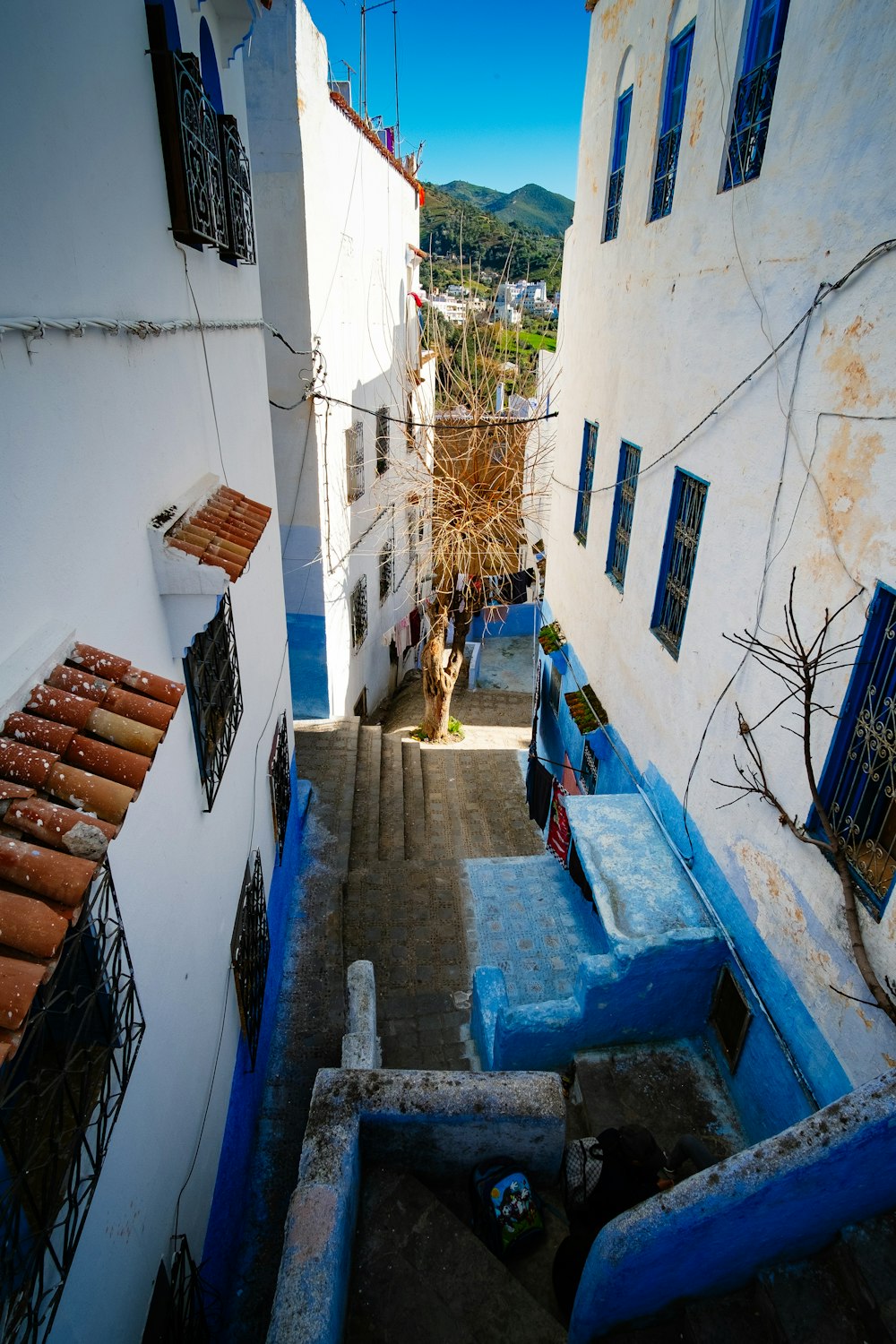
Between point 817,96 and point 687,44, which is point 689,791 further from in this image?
point 687,44

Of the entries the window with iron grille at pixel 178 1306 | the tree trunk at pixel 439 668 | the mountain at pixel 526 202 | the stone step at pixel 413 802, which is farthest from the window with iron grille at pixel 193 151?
the mountain at pixel 526 202

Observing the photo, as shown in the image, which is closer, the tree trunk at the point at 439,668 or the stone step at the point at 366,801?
the stone step at the point at 366,801

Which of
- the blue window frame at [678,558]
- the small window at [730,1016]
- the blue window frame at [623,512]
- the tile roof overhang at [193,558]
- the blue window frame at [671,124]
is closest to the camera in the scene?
the tile roof overhang at [193,558]

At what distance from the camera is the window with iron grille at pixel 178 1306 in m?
3.28

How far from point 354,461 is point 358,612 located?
2859 millimetres

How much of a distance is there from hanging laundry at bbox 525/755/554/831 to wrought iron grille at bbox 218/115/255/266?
6.92 m

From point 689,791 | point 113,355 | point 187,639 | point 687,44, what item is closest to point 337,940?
point 689,791

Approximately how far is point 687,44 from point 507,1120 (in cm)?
802

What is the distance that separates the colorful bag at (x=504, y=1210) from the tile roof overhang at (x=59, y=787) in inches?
117

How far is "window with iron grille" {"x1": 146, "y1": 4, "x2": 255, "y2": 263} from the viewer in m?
3.47

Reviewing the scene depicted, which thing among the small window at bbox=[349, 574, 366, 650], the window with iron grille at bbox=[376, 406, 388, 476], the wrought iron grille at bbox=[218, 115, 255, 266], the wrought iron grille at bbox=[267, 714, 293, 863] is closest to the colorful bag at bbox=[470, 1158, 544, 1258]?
the wrought iron grille at bbox=[267, 714, 293, 863]

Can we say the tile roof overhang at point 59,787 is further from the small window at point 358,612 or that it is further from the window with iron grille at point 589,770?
the small window at point 358,612

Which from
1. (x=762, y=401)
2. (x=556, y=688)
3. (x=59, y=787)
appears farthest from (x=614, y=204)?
(x=59, y=787)

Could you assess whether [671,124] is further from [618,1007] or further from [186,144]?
[618,1007]
